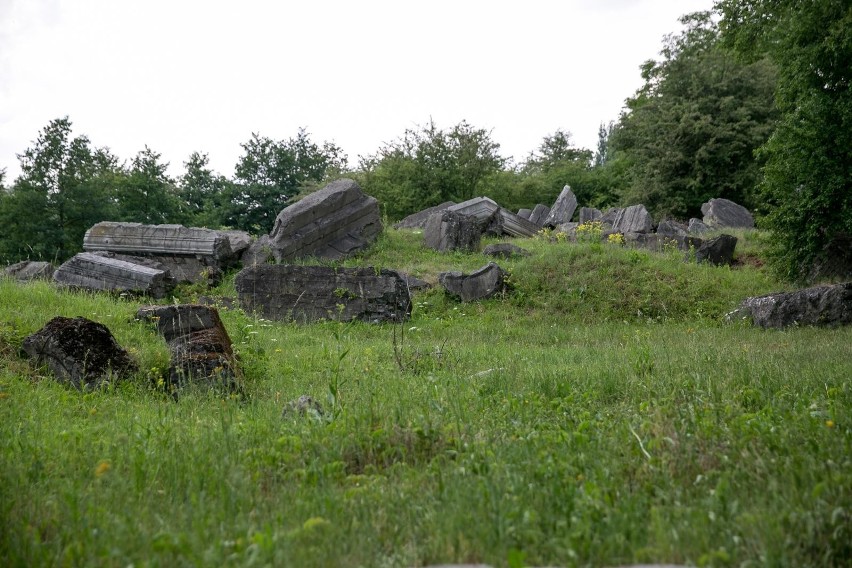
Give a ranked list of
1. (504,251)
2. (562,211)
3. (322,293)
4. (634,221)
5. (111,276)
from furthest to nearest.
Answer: (562,211)
(634,221)
(504,251)
(111,276)
(322,293)

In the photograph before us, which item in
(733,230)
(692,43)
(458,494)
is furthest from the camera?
(692,43)

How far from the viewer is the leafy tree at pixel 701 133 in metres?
28.2

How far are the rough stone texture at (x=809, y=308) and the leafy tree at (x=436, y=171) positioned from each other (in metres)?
17.8

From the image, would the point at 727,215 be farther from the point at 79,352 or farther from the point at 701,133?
the point at 79,352

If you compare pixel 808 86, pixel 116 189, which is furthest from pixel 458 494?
pixel 116 189

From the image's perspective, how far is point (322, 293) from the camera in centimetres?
1324

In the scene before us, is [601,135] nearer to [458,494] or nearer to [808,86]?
[808,86]

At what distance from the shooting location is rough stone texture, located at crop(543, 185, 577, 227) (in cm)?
2706

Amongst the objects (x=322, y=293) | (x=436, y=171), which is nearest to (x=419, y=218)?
(x=436, y=171)

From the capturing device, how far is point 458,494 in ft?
10.6

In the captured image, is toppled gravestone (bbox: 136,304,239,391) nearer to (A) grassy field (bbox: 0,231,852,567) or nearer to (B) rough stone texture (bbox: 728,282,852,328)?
(A) grassy field (bbox: 0,231,852,567)

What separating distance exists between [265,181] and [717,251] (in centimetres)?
2986

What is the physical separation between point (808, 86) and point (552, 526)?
13.8 m

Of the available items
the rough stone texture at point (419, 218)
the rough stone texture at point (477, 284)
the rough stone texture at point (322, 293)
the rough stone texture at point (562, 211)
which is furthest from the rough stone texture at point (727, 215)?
the rough stone texture at point (322, 293)
